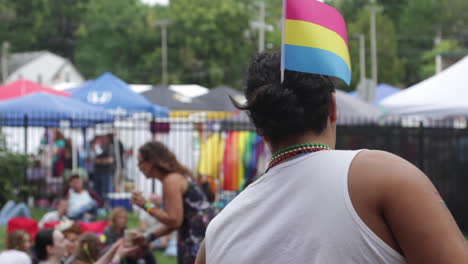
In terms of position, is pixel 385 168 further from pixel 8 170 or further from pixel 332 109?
pixel 8 170

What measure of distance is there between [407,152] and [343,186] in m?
11.2

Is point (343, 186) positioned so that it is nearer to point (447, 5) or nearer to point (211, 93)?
point (211, 93)

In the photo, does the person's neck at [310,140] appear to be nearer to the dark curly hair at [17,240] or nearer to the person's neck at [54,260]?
the dark curly hair at [17,240]

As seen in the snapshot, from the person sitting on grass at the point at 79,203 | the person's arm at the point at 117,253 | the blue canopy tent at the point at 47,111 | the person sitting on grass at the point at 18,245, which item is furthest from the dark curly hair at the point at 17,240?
the blue canopy tent at the point at 47,111

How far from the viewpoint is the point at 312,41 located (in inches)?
78.6

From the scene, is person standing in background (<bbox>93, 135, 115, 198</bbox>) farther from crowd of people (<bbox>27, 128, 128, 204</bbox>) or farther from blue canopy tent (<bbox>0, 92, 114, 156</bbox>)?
blue canopy tent (<bbox>0, 92, 114, 156</bbox>)

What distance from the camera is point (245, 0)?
78.2 m

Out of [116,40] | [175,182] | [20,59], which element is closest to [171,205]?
[175,182]

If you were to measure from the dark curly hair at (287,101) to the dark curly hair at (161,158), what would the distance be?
4.54m

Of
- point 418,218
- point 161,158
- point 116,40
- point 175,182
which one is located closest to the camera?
point 418,218

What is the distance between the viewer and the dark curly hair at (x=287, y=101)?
1995mm

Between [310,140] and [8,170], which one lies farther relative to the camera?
[8,170]

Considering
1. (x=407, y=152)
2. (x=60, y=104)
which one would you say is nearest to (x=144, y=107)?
(x=60, y=104)

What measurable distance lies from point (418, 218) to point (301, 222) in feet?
0.93
